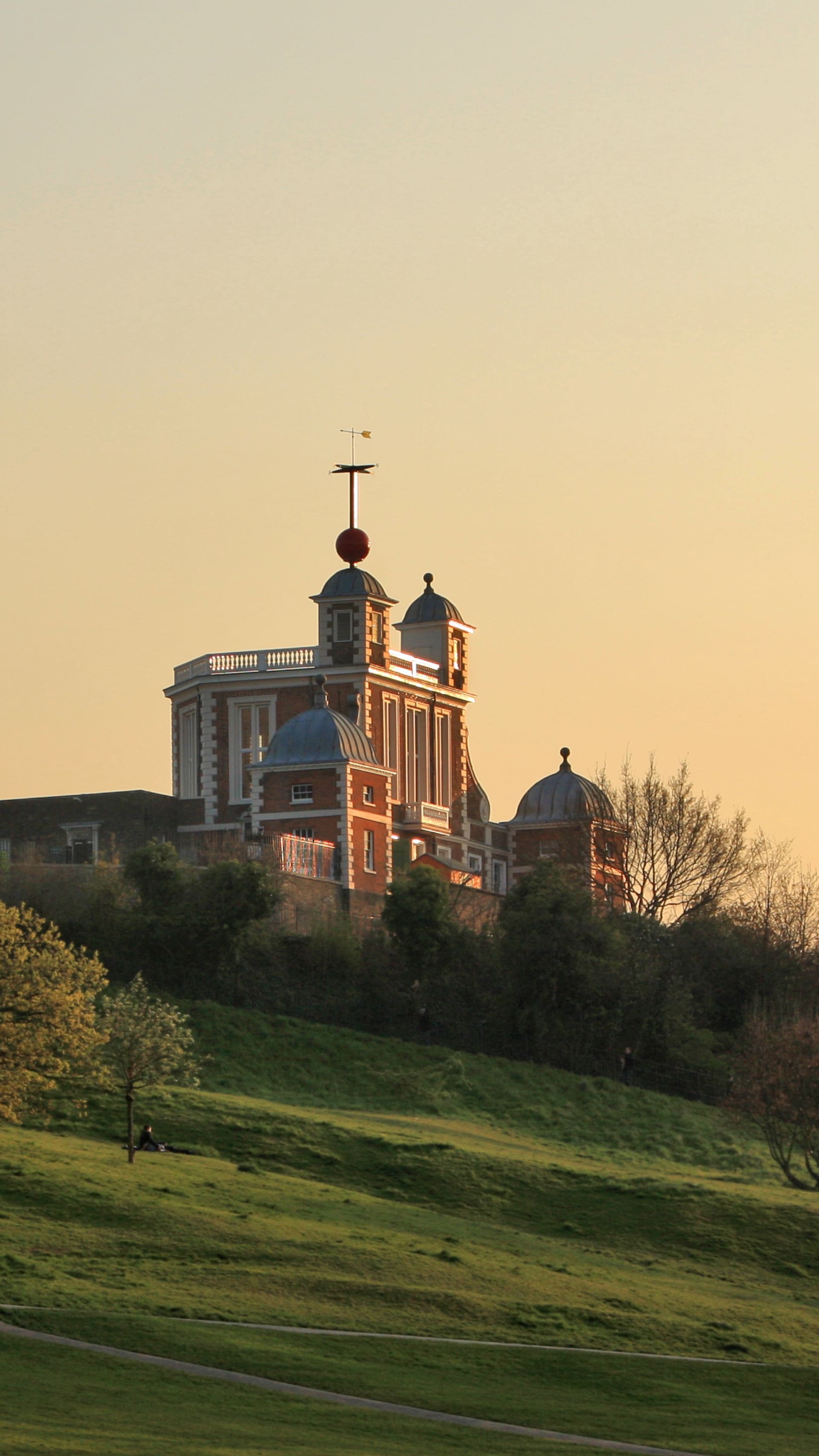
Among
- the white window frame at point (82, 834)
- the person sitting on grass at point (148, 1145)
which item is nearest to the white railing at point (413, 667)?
the white window frame at point (82, 834)

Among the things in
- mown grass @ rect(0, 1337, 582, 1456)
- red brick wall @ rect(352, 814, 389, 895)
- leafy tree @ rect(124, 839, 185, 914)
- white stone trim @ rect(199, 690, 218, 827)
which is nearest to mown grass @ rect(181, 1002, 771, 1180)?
leafy tree @ rect(124, 839, 185, 914)

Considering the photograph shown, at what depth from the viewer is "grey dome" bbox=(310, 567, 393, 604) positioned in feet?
296

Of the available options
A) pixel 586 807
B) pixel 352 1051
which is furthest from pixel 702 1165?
pixel 586 807

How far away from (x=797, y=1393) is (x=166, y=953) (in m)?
39.0

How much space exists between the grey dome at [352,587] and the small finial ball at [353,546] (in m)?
2.74

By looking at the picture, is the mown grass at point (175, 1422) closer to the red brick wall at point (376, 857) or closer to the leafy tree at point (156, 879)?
the leafy tree at point (156, 879)

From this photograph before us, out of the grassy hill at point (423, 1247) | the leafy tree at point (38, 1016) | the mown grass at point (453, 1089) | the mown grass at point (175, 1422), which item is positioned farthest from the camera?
the mown grass at point (453, 1089)

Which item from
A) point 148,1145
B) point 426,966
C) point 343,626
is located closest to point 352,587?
point 343,626

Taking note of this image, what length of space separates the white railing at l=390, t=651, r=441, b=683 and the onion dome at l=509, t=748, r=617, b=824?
23.1ft

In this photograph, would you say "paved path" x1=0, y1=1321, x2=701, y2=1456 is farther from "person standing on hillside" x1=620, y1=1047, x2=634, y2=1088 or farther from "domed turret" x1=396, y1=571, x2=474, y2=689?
"domed turret" x1=396, y1=571, x2=474, y2=689

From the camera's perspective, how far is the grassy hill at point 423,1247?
2992 cm

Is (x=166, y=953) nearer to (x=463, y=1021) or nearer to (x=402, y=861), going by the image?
(x=463, y=1021)

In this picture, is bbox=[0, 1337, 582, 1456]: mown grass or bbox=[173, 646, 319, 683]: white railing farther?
bbox=[173, 646, 319, 683]: white railing

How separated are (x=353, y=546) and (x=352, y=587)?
4.41 meters
